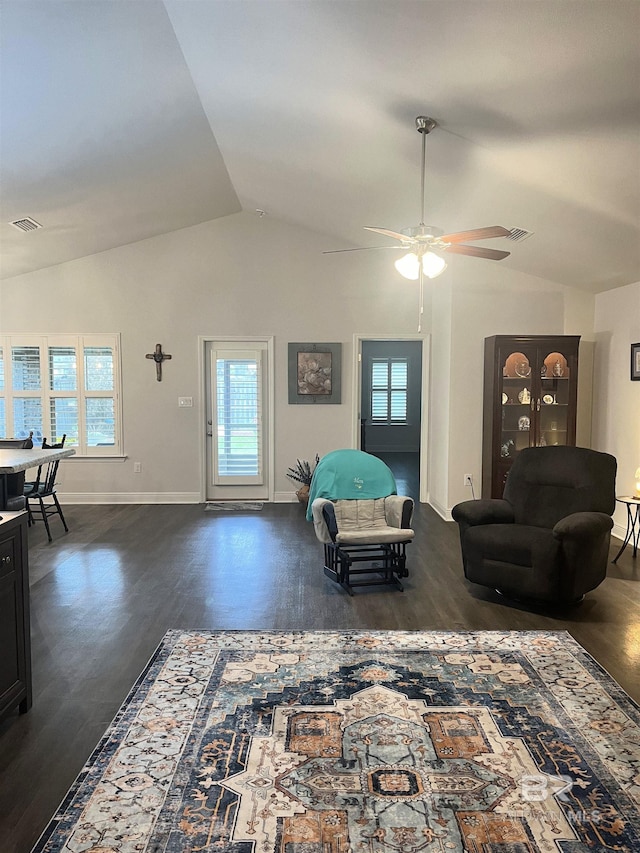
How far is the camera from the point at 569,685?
3.00 metres

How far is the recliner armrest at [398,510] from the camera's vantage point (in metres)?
4.68

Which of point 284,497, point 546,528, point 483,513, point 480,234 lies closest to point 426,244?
point 480,234

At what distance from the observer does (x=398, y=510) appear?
15.6 feet

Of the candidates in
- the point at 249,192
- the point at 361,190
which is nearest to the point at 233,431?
the point at 249,192

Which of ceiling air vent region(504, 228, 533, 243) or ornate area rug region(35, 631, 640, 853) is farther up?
ceiling air vent region(504, 228, 533, 243)

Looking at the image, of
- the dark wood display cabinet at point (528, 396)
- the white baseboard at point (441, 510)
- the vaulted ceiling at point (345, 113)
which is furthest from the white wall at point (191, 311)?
the dark wood display cabinet at point (528, 396)

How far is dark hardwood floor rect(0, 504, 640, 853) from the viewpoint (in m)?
2.55

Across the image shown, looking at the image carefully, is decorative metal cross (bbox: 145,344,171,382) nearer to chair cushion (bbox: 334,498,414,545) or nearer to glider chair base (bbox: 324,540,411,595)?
chair cushion (bbox: 334,498,414,545)

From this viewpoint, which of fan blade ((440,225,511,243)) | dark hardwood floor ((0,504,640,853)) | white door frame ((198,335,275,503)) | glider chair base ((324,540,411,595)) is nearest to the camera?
dark hardwood floor ((0,504,640,853))

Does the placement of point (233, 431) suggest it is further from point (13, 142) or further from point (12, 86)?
point (12, 86)

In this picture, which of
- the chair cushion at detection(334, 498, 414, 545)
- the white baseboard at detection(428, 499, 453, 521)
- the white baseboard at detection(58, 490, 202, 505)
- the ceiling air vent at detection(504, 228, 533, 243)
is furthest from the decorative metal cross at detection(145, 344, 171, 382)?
the ceiling air vent at detection(504, 228, 533, 243)

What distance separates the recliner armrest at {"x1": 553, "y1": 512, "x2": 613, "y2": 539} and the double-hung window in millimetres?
5342

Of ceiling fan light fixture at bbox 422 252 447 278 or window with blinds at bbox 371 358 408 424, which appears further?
window with blinds at bbox 371 358 408 424

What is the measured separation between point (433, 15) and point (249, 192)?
13.2ft
